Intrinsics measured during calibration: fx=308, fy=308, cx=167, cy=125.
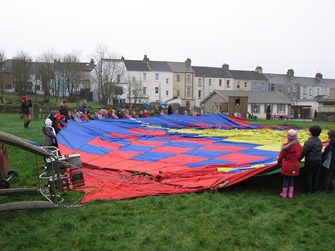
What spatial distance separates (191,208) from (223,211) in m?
0.47

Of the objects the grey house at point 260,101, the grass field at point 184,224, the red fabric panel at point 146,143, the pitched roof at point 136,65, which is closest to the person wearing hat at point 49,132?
the red fabric panel at point 146,143

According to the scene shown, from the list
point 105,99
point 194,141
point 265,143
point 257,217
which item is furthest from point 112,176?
point 105,99

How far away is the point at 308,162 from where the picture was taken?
16.8 feet

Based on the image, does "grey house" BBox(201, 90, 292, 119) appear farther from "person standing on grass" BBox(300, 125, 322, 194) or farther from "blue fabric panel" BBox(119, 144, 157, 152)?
"person standing on grass" BBox(300, 125, 322, 194)

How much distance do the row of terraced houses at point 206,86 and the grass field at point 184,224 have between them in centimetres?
3575

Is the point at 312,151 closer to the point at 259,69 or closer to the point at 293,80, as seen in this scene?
the point at 259,69

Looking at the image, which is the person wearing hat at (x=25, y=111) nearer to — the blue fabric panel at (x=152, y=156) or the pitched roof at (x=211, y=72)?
the blue fabric panel at (x=152, y=156)

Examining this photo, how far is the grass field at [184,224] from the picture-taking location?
11.3 feet

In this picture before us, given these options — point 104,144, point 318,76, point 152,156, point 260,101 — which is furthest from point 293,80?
point 152,156

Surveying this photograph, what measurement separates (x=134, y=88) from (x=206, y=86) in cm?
1389

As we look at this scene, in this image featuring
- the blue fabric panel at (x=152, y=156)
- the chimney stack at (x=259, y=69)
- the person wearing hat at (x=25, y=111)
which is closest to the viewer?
the blue fabric panel at (x=152, y=156)

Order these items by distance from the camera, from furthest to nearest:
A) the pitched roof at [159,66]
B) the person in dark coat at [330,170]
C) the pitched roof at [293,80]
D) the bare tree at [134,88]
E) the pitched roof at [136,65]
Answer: the pitched roof at [293,80], the pitched roof at [159,66], the pitched roof at [136,65], the bare tree at [134,88], the person in dark coat at [330,170]

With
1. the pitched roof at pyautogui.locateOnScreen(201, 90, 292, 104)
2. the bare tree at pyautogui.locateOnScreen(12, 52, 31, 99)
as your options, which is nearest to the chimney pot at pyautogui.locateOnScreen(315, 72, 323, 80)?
the pitched roof at pyautogui.locateOnScreen(201, 90, 292, 104)

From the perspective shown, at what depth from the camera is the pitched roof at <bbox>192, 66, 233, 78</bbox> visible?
54500 mm
